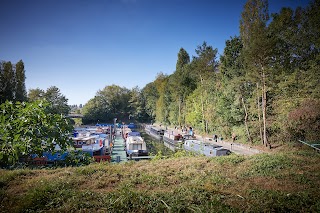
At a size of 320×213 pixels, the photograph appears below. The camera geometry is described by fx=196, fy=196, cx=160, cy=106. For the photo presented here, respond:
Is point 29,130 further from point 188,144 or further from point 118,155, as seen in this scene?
point 188,144

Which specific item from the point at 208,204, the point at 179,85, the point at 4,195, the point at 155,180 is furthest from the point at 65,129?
the point at 179,85

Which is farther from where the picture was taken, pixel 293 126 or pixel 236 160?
pixel 293 126

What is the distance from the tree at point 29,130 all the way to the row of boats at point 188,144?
41.2 ft

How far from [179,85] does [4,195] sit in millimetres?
44545

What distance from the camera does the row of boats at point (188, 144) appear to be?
68.2 ft

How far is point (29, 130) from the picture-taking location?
8.25 ft

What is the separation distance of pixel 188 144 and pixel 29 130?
26.4 metres

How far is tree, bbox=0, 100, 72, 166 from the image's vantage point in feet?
8.00

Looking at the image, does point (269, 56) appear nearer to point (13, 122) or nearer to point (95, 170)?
point (95, 170)

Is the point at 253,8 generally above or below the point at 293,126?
above

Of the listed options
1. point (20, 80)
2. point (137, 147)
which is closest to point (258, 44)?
point (137, 147)

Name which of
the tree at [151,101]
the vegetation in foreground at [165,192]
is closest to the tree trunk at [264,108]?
the vegetation in foreground at [165,192]

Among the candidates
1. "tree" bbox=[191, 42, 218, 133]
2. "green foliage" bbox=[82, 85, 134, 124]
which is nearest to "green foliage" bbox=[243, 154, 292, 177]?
"tree" bbox=[191, 42, 218, 133]

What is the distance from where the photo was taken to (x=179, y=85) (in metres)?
48.5
